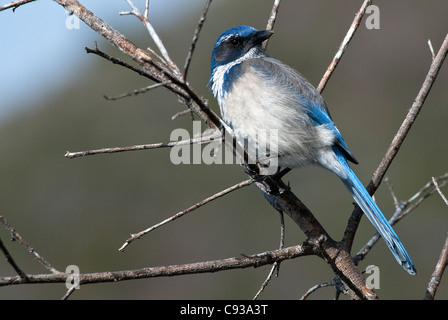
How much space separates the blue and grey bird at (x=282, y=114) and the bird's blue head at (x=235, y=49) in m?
0.10

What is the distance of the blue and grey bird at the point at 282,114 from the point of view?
512cm

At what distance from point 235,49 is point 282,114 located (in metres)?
1.09

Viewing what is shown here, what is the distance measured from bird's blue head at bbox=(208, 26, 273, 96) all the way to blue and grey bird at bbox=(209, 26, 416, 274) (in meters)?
0.10

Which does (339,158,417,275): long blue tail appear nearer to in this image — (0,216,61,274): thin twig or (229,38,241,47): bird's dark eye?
(229,38,241,47): bird's dark eye

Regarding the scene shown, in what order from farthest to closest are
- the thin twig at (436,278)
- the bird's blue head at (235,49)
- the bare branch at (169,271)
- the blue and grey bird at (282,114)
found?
the bird's blue head at (235,49) → the blue and grey bird at (282,114) → the thin twig at (436,278) → the bare branch at (169,271)

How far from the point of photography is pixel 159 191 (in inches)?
555

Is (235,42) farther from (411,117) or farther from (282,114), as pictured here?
(411,117)

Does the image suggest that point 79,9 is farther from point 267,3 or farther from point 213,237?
point 267,3

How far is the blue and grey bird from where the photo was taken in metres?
5.12

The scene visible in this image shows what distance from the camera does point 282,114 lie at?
5.24 m

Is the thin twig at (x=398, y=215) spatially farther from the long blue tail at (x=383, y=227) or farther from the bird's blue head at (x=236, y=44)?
the bird's blue head at (x=236, y=44)

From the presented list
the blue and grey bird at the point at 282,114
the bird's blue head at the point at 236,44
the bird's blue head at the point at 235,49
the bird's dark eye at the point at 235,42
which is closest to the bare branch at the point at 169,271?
the blue and grey bird at the point at 282,114

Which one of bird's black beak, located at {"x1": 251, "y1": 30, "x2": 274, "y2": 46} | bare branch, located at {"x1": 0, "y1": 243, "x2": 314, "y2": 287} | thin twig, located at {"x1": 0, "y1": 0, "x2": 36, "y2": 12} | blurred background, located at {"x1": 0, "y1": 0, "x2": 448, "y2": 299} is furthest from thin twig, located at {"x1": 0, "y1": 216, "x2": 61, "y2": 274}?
blurred background, located at {"x1": 0, "y1": 0, "x2": 448, "y2": 299}

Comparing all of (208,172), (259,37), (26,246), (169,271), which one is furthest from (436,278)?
(208,172)
